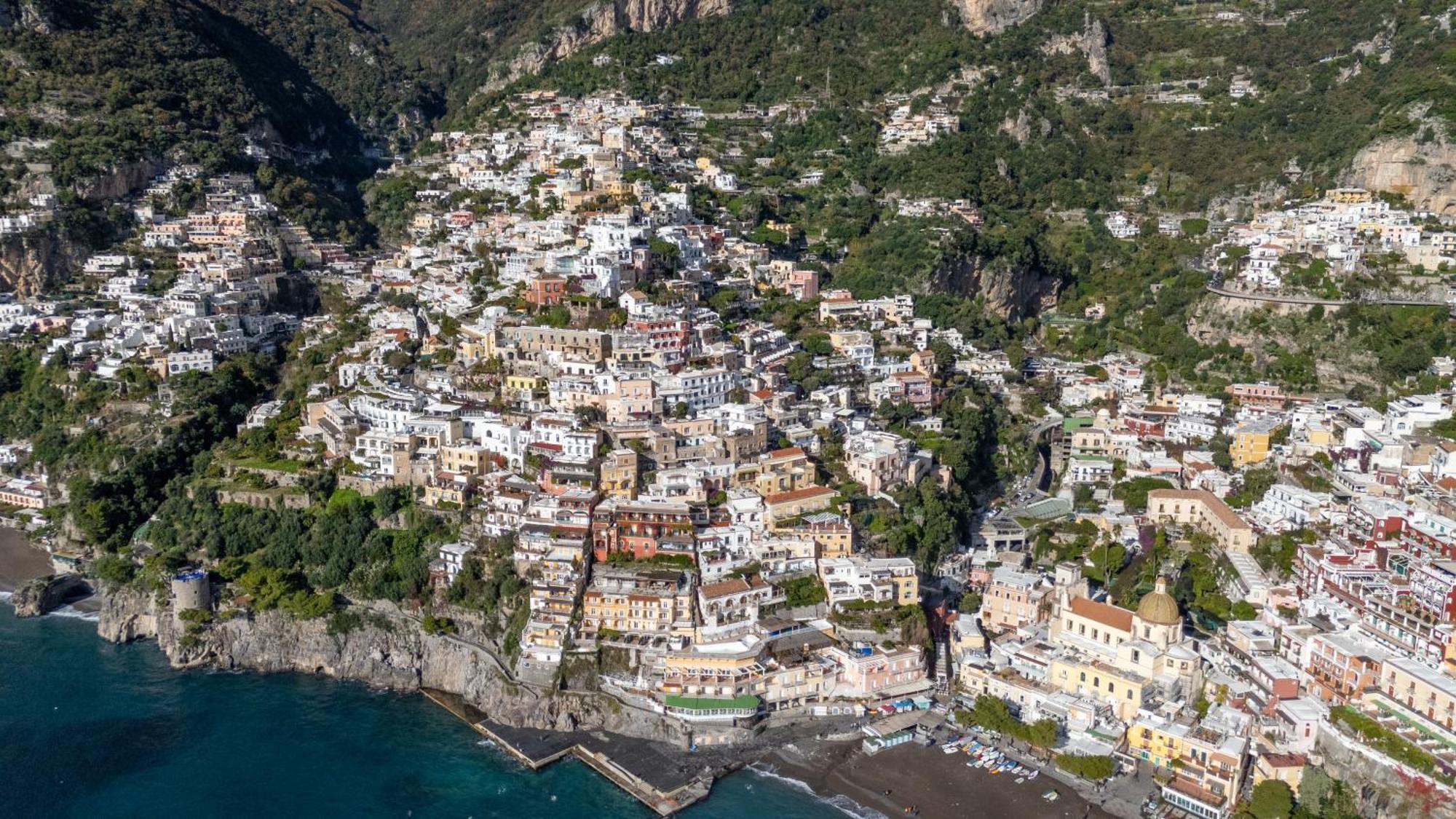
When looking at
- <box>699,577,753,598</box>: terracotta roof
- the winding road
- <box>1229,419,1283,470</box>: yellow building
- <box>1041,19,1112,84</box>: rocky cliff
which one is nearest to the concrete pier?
<box>699,577,753,598</box>: terracotta roof

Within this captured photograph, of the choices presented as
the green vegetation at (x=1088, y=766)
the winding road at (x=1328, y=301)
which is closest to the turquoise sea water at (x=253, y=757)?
the green vegetation at (x=1088, y=766)

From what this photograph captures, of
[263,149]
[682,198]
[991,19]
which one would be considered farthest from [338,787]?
[991,19]

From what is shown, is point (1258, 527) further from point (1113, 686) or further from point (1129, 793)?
point (1129, 793)

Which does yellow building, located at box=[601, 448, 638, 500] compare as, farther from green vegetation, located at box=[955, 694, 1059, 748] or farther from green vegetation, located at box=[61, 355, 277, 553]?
green vegetation, located at box=[61, 355, 277, 553]

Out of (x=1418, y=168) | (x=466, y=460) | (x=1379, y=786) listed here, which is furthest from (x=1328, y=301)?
(x=466, y=460)

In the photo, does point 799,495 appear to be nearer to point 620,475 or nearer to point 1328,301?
point 620,475

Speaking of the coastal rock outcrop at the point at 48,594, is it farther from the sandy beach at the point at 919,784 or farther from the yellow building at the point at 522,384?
the sandy beach at the point at 919,784
